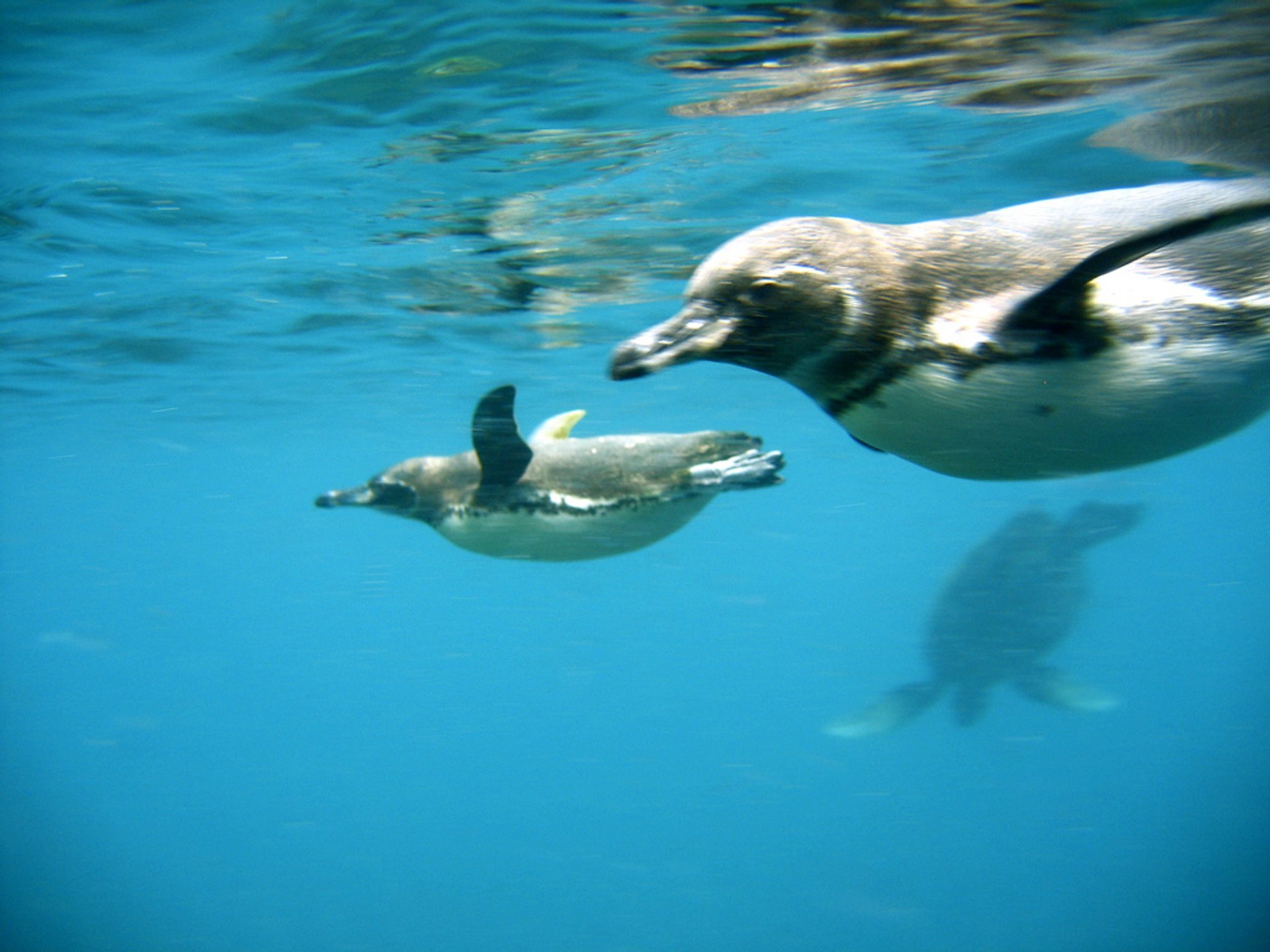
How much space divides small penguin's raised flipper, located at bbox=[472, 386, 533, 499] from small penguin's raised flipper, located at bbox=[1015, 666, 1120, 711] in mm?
9406

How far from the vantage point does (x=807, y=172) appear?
6.95 m

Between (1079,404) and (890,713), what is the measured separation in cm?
1074

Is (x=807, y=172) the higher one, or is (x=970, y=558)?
(x=807, y=172)

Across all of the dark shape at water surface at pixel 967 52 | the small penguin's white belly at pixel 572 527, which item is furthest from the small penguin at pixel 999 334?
the dark shape at water surface at pixel 967 52

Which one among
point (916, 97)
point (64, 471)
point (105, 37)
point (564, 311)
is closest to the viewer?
point (105, 37)

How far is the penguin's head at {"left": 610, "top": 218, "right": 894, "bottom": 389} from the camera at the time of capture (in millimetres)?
2223

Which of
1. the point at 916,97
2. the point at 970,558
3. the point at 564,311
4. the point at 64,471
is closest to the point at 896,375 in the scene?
the point at 916,97

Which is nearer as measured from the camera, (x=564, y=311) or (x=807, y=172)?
(x=807, y=172)

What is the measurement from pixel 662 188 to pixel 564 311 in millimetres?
4470

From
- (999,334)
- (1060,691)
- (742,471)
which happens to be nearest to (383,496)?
(742,471)

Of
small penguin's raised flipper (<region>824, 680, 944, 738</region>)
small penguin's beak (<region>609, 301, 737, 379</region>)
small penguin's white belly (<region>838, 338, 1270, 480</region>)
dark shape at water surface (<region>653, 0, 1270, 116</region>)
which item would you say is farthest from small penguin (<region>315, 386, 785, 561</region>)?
small penguin's raised flipper (<region>824, 680, 944, 738</region>)

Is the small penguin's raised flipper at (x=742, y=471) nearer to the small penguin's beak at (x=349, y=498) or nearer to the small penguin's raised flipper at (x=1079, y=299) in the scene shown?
the small penguin's raised flipper at (x=1079, y=299)

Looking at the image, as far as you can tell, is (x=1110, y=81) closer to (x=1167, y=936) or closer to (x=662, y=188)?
(x=662, y=188)

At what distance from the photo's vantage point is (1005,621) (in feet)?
37.9
